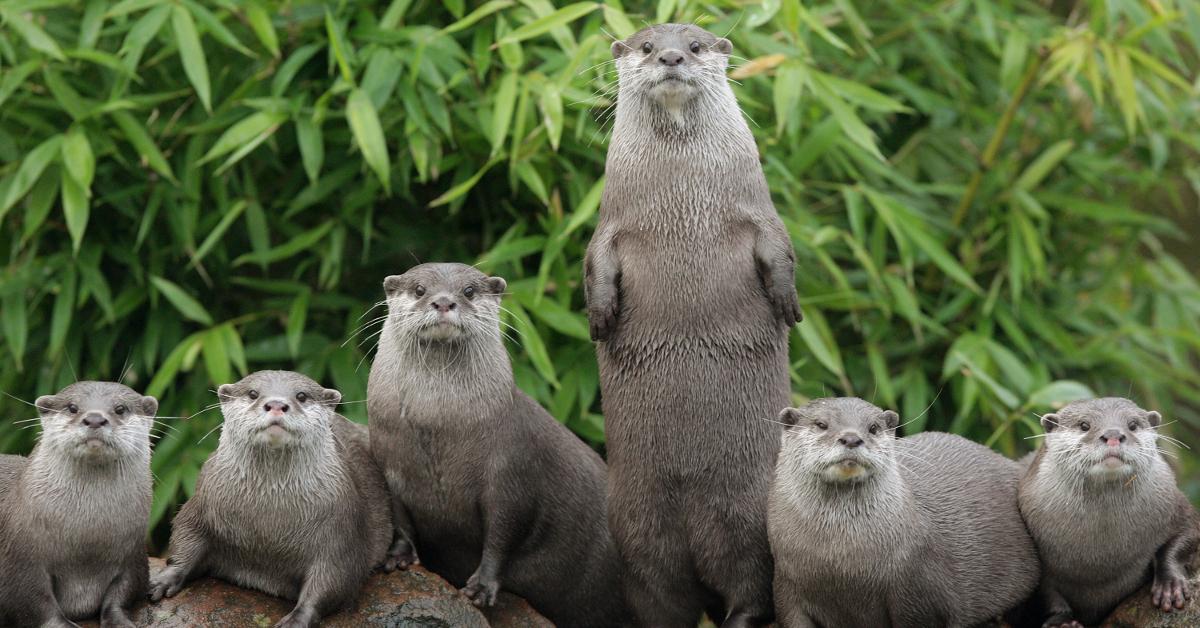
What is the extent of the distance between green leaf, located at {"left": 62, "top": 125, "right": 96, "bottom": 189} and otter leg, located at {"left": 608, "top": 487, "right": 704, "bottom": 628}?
1879mm

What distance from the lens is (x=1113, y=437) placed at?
3584mm

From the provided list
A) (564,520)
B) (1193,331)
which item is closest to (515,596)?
(564,520)

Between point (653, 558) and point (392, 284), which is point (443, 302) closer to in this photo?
point (392, 284)

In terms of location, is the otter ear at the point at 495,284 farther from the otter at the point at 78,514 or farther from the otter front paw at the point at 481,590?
the otter at the point at 78,514

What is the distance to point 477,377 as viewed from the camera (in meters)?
3.92

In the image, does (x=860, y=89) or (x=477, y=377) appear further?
(x=860, y=89)

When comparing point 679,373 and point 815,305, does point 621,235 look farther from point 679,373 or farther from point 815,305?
point 815,305

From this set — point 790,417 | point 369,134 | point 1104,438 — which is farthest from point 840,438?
point 369,134

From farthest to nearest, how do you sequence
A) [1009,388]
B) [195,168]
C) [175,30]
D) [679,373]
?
[1009,388] < [195,168] < [175,30] < [679,373]

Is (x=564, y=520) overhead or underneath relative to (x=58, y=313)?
underneath

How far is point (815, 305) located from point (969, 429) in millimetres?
806

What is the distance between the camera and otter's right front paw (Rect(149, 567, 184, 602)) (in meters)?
3.72

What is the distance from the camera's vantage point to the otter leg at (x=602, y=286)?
385 centimetres

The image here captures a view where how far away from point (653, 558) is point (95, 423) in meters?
1.35
